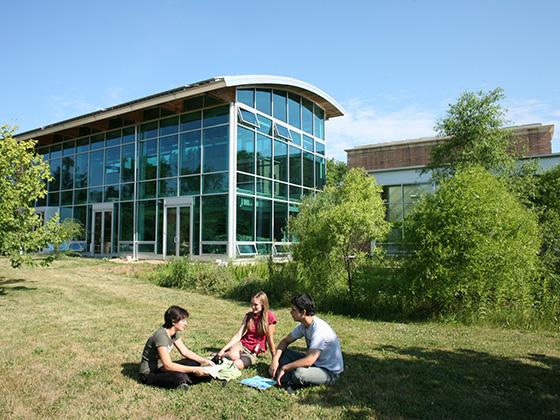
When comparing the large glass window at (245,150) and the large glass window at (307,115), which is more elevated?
the large glass window at (307,115)

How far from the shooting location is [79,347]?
259 inches

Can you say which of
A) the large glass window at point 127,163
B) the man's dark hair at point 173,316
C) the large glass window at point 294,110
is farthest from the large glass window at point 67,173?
the man's dark hair at point 173,316

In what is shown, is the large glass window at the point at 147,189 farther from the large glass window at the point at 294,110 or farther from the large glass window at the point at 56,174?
the large glass window at the point at 56,174

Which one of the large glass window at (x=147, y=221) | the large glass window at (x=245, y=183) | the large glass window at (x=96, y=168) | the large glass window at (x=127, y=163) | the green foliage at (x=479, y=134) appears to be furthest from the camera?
the large glass window at (x=96, y=168)

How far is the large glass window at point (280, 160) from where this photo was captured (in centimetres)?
2208

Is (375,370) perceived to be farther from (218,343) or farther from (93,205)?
(93,205)

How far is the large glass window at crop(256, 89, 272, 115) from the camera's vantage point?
21.3 metres

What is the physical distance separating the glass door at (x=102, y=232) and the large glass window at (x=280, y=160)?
920 centimetres

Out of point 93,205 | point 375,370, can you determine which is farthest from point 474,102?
point 93,205

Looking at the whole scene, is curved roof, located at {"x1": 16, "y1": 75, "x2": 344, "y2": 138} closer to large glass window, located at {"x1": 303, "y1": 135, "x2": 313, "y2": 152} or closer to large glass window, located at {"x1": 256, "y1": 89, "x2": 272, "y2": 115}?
large glass window, located at {"x1": 256, "y1": 89, "x2": 272, "y2": 115}

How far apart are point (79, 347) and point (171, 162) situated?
50.8 ft

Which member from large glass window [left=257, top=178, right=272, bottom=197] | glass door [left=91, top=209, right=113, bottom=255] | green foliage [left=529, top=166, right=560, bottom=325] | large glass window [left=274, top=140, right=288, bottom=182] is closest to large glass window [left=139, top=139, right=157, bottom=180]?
glass door [left=91, top=209, right=113, bottom=255]

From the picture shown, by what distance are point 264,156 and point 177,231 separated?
5.44 metres

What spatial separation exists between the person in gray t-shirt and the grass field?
0.54 ft
